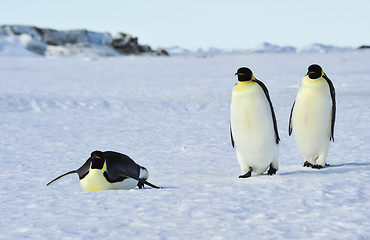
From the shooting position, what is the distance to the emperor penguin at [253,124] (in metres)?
3.23

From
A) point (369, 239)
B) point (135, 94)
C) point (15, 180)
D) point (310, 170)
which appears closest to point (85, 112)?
point (135, 94)

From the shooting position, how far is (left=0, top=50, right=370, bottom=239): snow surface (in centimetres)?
214

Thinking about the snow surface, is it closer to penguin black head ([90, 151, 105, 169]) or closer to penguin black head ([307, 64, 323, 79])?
penguin black head ([90, 151, 105, 169])

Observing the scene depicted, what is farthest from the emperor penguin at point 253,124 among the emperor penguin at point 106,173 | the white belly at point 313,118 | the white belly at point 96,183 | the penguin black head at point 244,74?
the white belly at point 96,183

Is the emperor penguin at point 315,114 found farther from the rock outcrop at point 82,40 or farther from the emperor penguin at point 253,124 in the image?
the rock outcrop at point 82,40

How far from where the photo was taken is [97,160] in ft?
9.23

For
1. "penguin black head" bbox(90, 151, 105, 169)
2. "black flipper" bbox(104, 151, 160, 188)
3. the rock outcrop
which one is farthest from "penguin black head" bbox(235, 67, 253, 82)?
the rock outcrop

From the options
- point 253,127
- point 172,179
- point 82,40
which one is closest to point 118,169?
point 172,179

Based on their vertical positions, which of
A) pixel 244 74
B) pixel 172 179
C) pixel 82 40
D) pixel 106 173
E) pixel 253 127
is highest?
pixel 244 74

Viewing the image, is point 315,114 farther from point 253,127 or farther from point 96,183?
point 96,183

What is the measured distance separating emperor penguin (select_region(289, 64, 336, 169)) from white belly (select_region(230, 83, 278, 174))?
35 cm

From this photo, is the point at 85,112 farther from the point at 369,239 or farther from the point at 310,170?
the point at 369,239

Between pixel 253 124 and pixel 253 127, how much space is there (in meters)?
0.02

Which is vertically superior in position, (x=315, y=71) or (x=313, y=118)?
(x=315, y=71)
